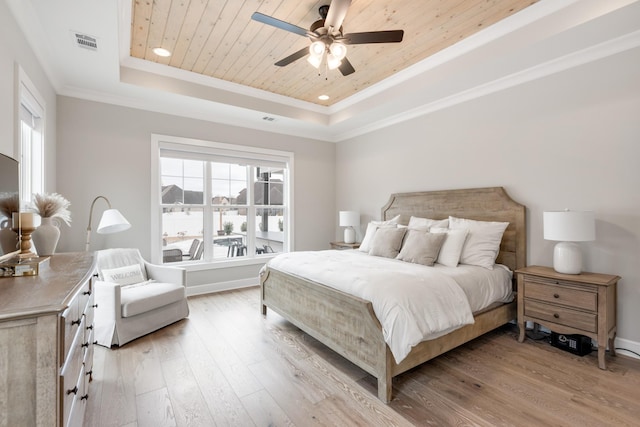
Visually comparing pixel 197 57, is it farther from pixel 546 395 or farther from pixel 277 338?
pixel 546 395

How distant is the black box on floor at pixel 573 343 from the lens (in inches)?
102

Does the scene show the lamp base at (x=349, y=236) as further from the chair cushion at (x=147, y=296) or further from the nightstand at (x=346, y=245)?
the chair cushion at (x=147, y=296)

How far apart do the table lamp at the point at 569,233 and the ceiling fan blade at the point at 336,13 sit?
240 cm

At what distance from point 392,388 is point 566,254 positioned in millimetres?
A: 1960

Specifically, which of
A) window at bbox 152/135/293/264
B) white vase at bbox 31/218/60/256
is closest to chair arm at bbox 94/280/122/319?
white vase at bbox 31/218/60/256

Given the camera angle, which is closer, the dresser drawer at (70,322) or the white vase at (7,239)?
the dresser drawer at (70,322)

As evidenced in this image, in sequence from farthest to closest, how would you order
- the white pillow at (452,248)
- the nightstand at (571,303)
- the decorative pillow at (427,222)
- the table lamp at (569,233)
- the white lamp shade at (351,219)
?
1. the white lamp shade at (351,219)
2. the decorative pillow at (427,222)
3. the white pillow at (452,248)
4. the table lamp at (569,233)
5. the nightstand at (571,303)

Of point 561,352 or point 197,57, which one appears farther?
point 197,57

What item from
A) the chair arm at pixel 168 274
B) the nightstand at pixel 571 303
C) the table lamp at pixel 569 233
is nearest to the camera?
the nightstand at pixel 571 303

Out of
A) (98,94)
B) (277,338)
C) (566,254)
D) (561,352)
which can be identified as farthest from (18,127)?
(561,352)

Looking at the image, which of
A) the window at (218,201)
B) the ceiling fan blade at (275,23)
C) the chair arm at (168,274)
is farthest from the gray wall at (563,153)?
the chair arm at (168,274)

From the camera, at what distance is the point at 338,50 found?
2.48 meters

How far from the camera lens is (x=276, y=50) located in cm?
326

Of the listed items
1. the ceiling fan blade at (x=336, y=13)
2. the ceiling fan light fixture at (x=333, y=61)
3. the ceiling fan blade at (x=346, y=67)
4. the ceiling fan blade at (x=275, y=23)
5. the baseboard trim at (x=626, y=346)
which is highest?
the ceiling fan blade at (x=336, y=13)
